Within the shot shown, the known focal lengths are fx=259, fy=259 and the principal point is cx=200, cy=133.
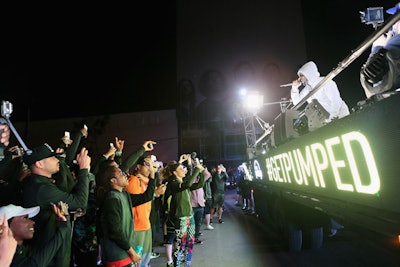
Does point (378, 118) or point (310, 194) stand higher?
point (378, 118)

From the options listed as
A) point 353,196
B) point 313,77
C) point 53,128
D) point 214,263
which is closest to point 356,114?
point 353,196

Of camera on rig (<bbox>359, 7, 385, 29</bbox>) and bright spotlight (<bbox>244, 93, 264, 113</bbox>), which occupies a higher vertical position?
bright spotlight (<bbox>244, 93, 264, 113</bbox>)

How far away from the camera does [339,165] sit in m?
2.71

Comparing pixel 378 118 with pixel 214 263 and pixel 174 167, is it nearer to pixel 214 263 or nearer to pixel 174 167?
pixel 174 167

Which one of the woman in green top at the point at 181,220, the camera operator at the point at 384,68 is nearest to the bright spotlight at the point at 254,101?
the woman in green top at the point at 181,220

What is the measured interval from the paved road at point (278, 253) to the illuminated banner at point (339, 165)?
7.25 ft

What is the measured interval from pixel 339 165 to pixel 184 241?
3.74 metres

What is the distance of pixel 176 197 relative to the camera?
5.64 m

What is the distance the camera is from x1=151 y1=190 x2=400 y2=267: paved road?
18.6ft

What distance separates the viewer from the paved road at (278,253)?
5.68 metres

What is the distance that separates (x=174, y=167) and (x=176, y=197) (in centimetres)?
71

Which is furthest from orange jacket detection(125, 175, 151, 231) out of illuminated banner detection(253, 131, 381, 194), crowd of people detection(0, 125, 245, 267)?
illuminated banner detection(253, 131, 381, 194)

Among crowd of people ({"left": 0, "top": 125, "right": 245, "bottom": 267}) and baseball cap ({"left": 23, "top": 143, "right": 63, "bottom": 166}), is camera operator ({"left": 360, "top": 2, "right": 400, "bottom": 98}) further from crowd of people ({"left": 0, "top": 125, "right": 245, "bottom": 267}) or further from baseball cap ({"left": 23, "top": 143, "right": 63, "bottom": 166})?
baseball cap ({"left": 23, "top": 143, "right": 63, "bottom": 166})

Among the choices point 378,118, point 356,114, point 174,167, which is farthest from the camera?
point 174,167
